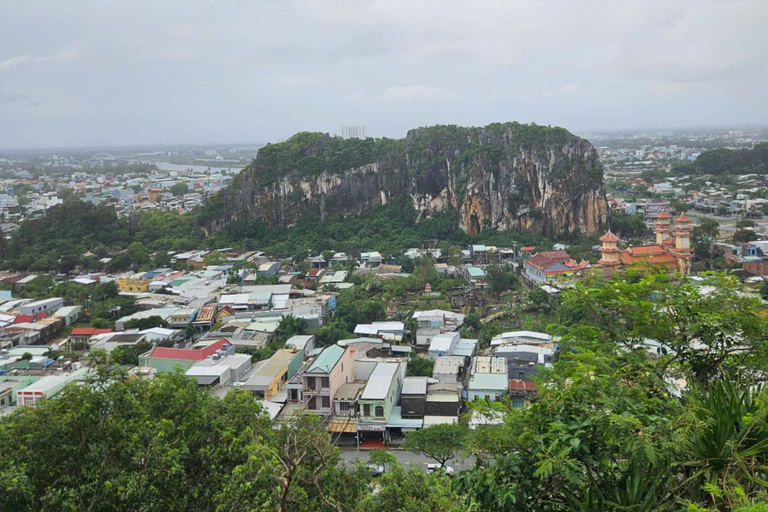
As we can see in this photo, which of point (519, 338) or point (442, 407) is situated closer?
point (442, 407)

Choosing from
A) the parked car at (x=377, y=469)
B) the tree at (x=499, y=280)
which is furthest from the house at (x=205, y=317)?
the parked car at (x=377, y=469)

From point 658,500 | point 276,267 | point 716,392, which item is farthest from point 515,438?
point 276,267

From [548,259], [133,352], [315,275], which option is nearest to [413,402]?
[133,352]

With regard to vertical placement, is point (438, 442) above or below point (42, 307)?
above

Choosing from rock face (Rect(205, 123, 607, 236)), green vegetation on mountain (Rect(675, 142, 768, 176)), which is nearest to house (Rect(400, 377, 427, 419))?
rock face (Rect(205, 123, 607, 236))

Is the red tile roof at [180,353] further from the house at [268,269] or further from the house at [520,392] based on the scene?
the house at [268,269]

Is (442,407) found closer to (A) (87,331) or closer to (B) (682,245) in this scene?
(A) (87,331)
